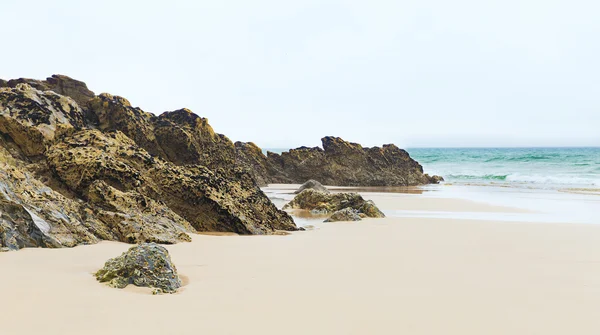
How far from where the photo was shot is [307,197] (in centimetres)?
1309

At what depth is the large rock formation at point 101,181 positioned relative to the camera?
4988mm

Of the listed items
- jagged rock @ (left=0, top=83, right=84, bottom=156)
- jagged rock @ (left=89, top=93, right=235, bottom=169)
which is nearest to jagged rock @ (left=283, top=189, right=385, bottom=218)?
jagged rock @ (left=89, top=93, right=235, bottom=169)

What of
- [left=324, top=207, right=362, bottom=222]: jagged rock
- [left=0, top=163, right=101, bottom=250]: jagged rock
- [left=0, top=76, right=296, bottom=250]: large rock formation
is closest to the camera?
[left=0, top=163, right=101, bottom=250]: jagged rock

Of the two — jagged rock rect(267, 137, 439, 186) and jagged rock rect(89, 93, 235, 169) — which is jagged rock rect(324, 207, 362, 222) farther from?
jagged rock rect(267, 137, 439, 186)

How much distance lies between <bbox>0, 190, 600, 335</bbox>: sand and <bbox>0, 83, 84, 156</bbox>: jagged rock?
2734 mm

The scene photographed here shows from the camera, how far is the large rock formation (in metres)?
4.99

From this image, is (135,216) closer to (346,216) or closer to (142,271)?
(142,271)

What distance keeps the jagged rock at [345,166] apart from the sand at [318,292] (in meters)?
24.1

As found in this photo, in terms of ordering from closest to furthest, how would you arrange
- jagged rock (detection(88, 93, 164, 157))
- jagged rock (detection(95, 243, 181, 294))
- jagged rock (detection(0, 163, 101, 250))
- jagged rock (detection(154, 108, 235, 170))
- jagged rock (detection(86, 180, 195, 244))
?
jagged rock (detection(95, 243, 181, 294)) → jagged rock (detection(0, 163, 101, 250)) → jagged rock (detection(86, 180, 195, 244)) → jagged rock (detection(88, 93, 164, 157)) → jagged rock (detection(154, 108, 235, 170))

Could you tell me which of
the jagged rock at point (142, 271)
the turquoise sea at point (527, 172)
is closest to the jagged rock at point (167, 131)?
the jagged rock at point (142, 271)

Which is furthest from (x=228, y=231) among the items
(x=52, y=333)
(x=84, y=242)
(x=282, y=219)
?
(x=52, y=333)

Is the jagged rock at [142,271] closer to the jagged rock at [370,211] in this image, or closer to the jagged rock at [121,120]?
the jagged rock at [121,120]

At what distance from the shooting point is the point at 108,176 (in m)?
6.45

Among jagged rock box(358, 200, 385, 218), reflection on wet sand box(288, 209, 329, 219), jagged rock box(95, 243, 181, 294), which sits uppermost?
jagged rock box(95, 243, 181, 294)
